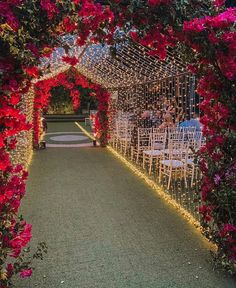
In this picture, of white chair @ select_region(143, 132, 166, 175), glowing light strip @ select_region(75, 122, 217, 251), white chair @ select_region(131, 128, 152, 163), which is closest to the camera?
glowing light strip @ select_region(75, 122, 217, 251)

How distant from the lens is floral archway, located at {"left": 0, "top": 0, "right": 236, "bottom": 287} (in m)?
2.64

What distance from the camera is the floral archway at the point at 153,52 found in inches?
104

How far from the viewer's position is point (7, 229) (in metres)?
2.88

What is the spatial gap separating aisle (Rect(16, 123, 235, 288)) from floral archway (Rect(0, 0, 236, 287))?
0.46 m

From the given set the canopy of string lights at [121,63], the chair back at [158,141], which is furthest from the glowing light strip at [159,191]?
the canopy of string lights at [121,63]

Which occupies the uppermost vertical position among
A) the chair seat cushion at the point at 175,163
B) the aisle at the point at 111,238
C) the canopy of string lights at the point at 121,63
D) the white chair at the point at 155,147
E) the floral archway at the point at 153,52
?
the canopy of string lights at the point at 121,63

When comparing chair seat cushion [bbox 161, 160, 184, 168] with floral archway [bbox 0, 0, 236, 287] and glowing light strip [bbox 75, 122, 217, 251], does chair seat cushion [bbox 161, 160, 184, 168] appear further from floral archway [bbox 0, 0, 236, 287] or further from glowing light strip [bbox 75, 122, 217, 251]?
floral archway [bbox 0, 0, 236, 287]

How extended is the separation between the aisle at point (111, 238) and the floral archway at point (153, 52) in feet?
1.50

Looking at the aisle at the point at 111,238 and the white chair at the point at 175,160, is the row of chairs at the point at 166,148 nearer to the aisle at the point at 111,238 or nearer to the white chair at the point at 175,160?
the white chair at the point at 175,160

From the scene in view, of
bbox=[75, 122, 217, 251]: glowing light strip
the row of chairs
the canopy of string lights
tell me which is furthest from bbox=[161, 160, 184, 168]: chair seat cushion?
the canopy of string lights

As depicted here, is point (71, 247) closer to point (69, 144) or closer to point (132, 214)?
point (132, 214)

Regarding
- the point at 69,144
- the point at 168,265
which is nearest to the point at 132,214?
the point at 168,265

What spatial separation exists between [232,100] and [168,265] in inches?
61.8

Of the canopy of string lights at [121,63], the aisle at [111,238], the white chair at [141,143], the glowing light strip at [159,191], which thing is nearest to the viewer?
the aisle at [111,238]
